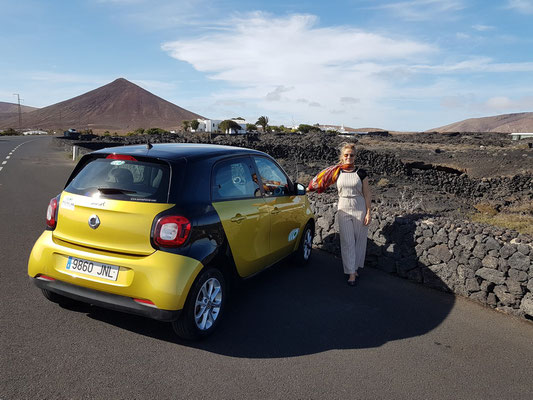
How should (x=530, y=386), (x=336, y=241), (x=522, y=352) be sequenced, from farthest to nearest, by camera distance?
(x=336, y=241)
(x=522, y=352)
(x=530, y=386)

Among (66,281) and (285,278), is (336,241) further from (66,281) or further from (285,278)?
(66,281)

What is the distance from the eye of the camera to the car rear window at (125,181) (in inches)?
150

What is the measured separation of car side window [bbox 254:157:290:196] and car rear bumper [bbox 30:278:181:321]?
2.02 m

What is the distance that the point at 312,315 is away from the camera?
4.75 metres

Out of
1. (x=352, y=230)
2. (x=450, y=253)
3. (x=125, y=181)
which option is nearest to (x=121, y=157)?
(x=125, y=181)

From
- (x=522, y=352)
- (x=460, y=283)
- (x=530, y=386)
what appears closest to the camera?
(x=530, y=386)

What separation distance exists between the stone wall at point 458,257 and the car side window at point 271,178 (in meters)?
1.82

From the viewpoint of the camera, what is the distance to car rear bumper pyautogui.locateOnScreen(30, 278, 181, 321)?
362cm

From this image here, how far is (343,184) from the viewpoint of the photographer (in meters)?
5.82

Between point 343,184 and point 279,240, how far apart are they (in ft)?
3.83

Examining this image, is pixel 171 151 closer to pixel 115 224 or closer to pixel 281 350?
pixel 115 224

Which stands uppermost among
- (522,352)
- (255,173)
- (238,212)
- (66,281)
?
(255,173)

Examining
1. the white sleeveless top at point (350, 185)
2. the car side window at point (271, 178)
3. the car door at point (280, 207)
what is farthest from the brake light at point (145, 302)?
the white sleeveless top at point (350, 185)

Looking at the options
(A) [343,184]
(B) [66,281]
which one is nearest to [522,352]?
(A) [343,184]
